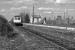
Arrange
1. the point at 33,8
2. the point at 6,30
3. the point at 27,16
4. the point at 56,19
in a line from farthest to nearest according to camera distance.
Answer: the point at 27,16 < the point at 56,19 < the point at 33,8 < the point at 6,30

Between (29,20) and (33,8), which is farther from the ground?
(33,8)

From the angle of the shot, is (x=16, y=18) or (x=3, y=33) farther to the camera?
(x=16, y=18)

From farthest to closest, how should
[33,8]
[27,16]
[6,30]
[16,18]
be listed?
1. [27,16]
2. [33,8]
3. [16,18]
4. [6,30]

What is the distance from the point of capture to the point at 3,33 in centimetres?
2228

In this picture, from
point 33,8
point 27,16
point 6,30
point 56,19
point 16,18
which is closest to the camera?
point 6,30

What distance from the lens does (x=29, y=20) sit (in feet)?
496

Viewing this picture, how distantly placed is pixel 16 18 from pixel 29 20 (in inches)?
3421

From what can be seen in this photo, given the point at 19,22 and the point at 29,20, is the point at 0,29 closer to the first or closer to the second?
the point at 19,22

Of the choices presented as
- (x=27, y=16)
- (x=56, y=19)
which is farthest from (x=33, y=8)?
(x=27, y=16)

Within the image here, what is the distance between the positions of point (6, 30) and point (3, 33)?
1.15 meters

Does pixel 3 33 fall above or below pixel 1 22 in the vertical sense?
below

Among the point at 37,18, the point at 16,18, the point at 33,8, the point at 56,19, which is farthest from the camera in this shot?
the point at 37,18

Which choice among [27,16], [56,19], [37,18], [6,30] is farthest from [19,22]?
[27,16]

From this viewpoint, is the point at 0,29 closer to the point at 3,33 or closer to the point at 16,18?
the point at 3,33
